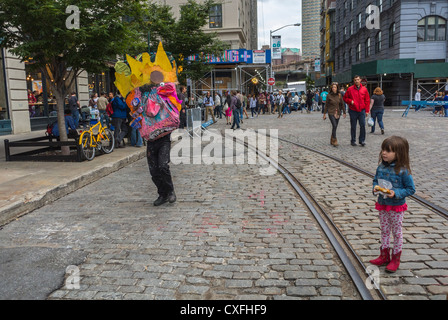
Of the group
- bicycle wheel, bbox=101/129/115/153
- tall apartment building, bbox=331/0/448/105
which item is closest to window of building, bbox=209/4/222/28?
tall apartment building, bbox=331/0/448/105

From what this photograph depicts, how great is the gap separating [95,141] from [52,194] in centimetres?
386

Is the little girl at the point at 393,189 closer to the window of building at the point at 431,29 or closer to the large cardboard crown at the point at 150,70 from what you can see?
the large cardboard crown at the point at 150,70

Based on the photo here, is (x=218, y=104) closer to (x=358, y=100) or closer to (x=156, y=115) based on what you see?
(x=358, y=100)

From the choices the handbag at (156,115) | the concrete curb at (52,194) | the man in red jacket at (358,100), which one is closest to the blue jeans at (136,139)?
the concrete curb at (52,194)

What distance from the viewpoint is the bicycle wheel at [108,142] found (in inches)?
425

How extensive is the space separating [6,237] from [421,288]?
454cm

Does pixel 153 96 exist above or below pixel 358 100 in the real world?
above

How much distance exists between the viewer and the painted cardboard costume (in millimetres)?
5633

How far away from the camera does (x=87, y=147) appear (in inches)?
382

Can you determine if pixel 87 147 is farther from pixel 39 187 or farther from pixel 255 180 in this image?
pixel 255 180

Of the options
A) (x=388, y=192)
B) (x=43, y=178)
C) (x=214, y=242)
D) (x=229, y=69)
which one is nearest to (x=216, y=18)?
(x=229, y=69)

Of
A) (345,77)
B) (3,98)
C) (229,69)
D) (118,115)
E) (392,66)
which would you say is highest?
(229,69)

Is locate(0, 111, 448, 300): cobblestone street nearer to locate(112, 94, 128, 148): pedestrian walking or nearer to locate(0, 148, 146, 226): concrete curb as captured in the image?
locate(0, 148, 146, 226): concrete curb
